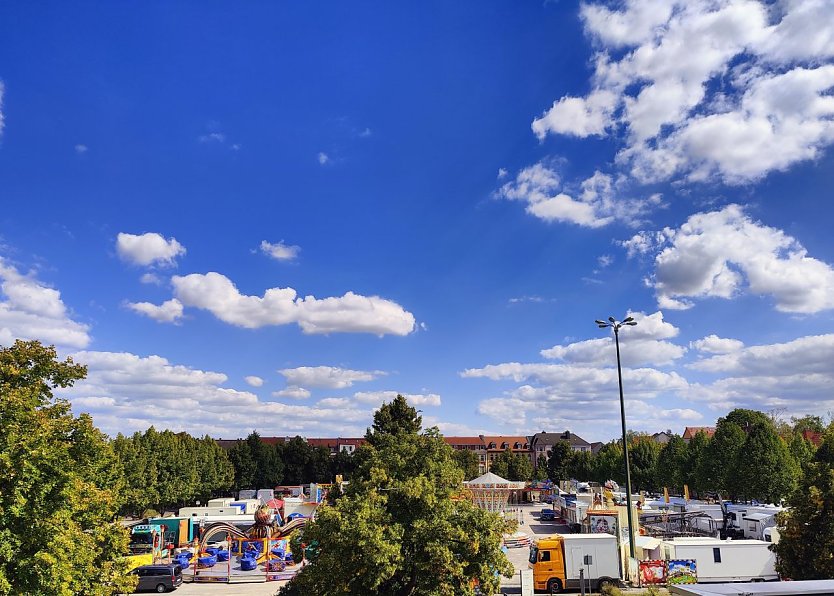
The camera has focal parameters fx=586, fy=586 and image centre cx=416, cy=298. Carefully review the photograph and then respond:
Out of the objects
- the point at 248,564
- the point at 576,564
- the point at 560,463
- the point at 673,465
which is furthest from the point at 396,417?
the point at 560,463

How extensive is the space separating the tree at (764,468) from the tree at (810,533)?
1791 inches

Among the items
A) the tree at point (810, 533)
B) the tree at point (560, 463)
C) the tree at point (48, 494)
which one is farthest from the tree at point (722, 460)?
the tree at point (48, 494)

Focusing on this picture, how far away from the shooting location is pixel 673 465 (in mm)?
79188

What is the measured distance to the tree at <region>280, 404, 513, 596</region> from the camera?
48.7ft

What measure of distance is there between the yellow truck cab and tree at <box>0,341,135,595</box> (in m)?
19.6

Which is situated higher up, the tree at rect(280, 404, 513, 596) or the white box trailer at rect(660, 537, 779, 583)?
the tree at rect(280, 404, 513, 596)

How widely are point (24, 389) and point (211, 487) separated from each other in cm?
6453

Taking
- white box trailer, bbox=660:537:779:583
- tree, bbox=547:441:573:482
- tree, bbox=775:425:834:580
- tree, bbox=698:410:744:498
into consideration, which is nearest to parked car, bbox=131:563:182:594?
white box trailer, bbox=660:537:779:583

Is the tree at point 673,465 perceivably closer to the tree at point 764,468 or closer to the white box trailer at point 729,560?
the tree at point 764,468

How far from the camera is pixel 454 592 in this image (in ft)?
50.6

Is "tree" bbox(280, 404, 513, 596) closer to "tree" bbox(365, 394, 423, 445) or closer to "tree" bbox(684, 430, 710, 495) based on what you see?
"tree" bbox(365, 394, 423, 445)

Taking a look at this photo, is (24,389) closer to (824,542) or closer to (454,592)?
(454,592)

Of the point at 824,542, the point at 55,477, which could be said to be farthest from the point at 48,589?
the point at 824,542

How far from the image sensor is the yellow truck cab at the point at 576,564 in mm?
28797
